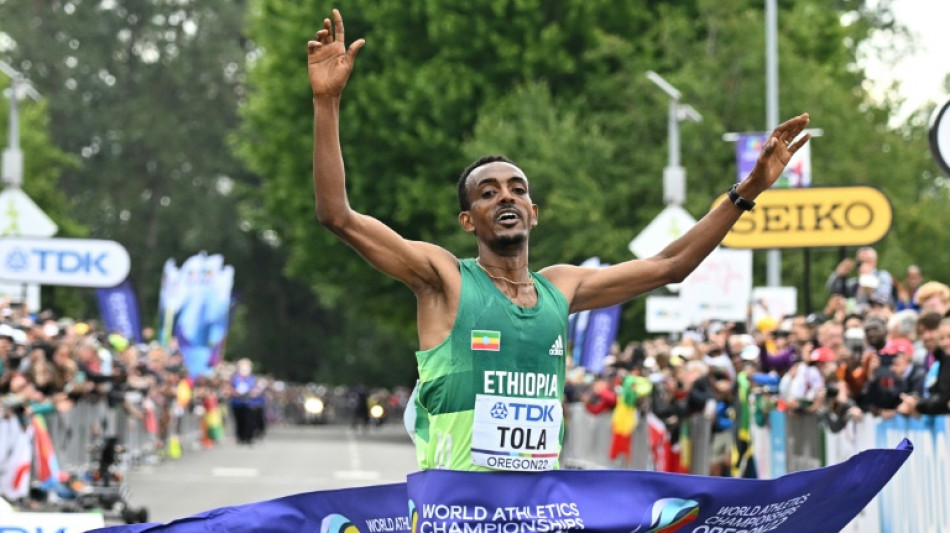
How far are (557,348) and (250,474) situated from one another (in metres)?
23.8

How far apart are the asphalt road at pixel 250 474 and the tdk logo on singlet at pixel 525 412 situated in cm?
1266

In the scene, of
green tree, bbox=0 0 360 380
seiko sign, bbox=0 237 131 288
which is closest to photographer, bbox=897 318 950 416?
seiko sign, bbox=0 237 131 288

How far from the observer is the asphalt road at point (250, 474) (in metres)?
22.3

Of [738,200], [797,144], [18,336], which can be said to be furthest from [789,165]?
[738,200]

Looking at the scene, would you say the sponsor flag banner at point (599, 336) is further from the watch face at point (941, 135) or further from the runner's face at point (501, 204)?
the runner's face at point (501, 204)

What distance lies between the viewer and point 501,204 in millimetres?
6254

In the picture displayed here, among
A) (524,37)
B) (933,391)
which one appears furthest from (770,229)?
(524,37)

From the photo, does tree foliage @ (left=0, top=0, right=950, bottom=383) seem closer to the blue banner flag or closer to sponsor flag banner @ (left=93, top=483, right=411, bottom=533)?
the blue banner flag

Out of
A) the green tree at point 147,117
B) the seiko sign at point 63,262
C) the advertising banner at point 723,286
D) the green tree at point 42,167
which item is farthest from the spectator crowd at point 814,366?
the green tree at point 147,117

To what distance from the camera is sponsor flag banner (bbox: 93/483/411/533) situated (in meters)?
6.52

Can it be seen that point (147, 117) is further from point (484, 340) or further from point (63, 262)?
point (484, 340)

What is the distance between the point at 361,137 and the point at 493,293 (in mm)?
39188

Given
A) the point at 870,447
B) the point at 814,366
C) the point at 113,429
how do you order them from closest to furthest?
the point at 870,447 → the point at 814,366 → the point at 113,429

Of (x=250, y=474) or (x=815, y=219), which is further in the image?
(x=250, y=474)
